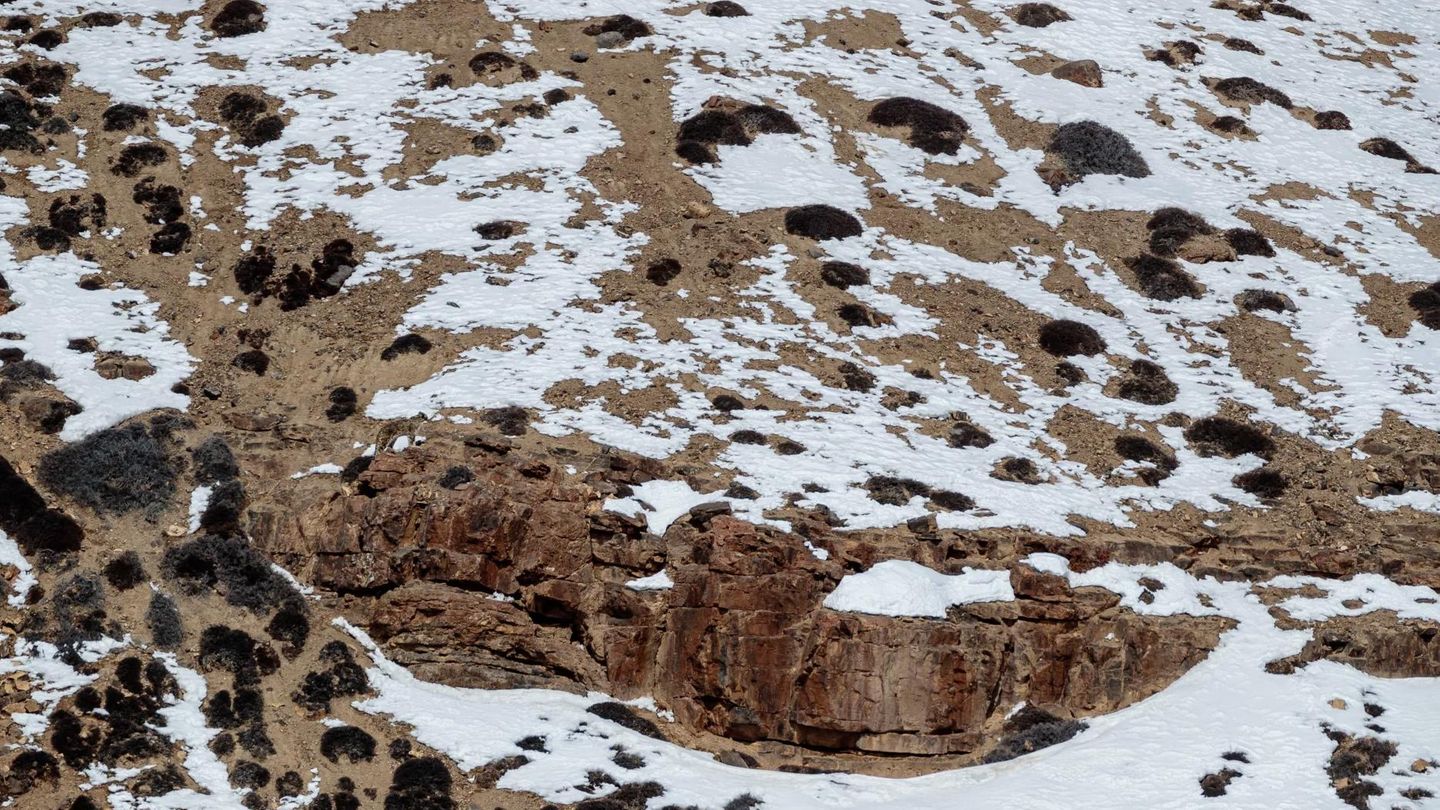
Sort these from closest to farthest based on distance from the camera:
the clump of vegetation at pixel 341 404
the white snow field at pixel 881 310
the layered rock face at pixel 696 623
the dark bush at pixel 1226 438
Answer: the white snow field at pixel 881 310, the layered rock face at pixel 696 623, the clump of vegetation at pixel 341 404, the dark bush at pixel 1226 438

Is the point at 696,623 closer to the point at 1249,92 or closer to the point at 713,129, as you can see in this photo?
the point at 713,129

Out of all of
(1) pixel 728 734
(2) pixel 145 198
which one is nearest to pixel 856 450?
(1) pixel 728 734

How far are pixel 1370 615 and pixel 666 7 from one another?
132 feet

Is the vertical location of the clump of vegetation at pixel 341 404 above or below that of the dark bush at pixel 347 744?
above

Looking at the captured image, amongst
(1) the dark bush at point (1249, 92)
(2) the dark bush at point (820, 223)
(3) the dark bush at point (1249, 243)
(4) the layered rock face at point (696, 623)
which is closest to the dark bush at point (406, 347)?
(4) the layered rock face at point (696, 623)

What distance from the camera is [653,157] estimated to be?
1902 inches

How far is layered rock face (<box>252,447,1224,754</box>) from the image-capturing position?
29828 mm

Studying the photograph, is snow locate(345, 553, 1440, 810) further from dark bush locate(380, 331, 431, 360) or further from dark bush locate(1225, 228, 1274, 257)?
dark bush locate(1225, 228, 1274, 257)

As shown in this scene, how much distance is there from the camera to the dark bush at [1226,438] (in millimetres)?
37875

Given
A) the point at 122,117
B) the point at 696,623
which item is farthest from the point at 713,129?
the point at 696,623

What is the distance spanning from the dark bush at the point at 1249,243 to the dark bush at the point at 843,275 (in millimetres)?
14946

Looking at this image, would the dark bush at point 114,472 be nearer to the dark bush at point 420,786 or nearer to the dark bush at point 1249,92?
the dark bush at point 420,786

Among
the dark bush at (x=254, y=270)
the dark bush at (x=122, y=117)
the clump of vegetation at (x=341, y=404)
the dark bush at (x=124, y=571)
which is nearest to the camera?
the dark bush at (x=124, y=571)

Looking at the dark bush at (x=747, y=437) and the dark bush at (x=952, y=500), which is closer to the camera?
the dark bush at (x=952, y=500)
